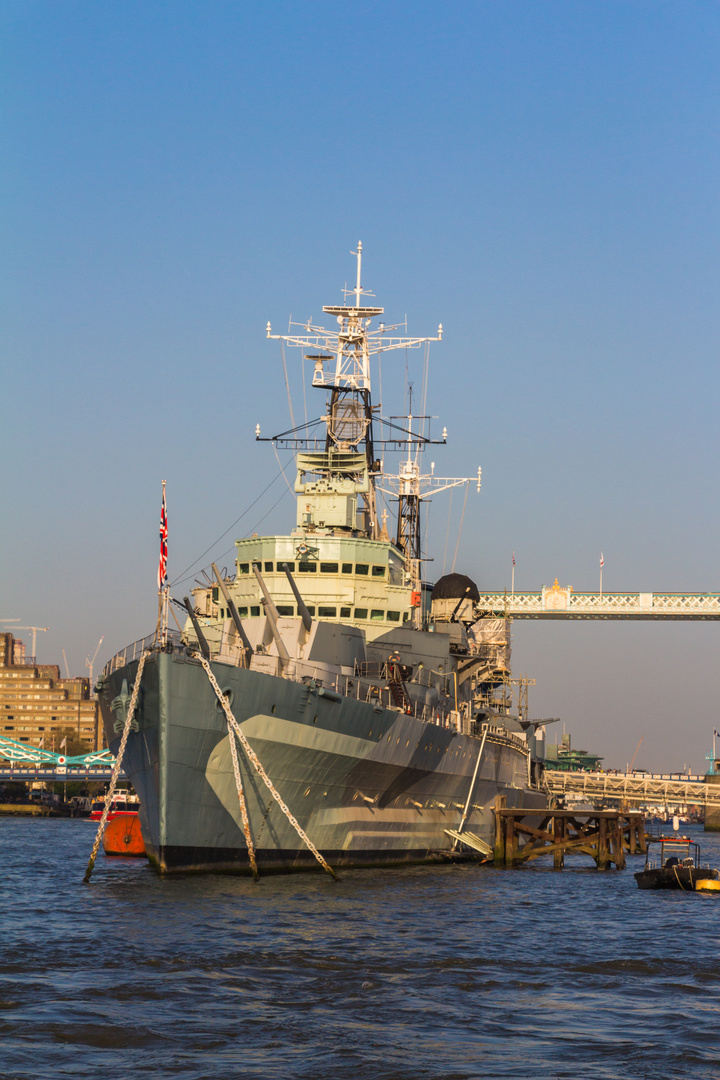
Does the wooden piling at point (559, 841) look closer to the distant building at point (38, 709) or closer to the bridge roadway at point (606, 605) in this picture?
the bridge roadway at point (606, 605)

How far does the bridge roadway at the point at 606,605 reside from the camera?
105 m

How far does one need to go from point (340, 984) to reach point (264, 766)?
10.4m

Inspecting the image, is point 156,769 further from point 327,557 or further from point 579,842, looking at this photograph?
point 579,842

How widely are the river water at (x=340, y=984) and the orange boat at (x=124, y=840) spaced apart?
12.4 meters

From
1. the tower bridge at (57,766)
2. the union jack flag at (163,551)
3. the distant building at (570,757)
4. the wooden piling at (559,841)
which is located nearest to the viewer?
the union jack flag at (163,551)

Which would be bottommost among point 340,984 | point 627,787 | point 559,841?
point 627,787

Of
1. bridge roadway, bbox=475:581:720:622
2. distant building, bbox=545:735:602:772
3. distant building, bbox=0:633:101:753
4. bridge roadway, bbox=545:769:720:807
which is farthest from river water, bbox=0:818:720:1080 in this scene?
distant building, bbox=0:633:101:753

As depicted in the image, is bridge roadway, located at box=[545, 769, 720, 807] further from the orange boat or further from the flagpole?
the flagpole

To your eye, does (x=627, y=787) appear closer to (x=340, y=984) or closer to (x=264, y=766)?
(x=264, y=766)

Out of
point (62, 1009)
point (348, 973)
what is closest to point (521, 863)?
point (348, 973)

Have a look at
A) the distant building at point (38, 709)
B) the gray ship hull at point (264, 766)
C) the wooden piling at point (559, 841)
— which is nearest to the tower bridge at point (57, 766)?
the distant building at point (38, 709)

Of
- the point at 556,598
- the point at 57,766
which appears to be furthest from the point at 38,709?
the point at 556,598

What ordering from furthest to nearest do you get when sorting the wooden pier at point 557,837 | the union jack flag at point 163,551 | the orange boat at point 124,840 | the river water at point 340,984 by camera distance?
the wooden pier at point 557,837
the orange boat at point 124,840
the union jack flag at point 163,551
the river water at point 340,984

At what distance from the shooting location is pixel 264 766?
2612 cm
